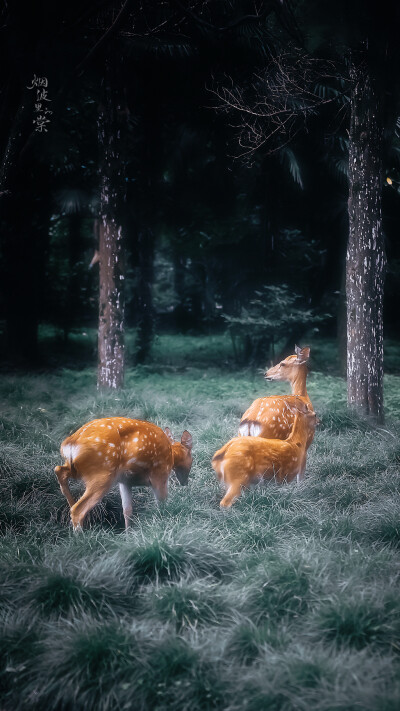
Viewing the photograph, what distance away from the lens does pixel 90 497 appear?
14.7 feet

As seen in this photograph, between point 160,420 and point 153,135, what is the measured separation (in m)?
8.42

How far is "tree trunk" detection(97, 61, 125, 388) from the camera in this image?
396 inches

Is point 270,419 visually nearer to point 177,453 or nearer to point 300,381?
point 300,381

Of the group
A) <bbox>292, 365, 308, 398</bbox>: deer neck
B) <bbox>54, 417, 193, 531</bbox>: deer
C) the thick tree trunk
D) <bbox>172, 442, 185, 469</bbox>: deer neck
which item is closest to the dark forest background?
the thick tree trunk

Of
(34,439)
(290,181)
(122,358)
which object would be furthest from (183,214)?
(34,439)

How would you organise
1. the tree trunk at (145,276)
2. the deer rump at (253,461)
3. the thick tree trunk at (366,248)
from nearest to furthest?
the deer rump at (253,461)
the thick tree trunk at (366,248)
the tree trunk at (145,276)

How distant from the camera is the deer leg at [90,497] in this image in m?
4.48

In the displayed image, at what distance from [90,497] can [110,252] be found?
247 inches

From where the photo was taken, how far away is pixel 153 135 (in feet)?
45.5

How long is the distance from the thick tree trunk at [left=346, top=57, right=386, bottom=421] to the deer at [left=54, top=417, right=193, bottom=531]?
4.00 metres

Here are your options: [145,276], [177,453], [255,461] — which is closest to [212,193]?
[145,276]

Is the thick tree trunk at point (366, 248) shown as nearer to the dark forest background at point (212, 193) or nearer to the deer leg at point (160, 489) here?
the dark forest background at point (212, 193)

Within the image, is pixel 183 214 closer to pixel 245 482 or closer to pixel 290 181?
pixel 290 181

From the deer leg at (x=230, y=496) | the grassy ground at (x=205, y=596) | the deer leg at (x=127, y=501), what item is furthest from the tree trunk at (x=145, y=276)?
the deer leg at (x=230, y=496)
